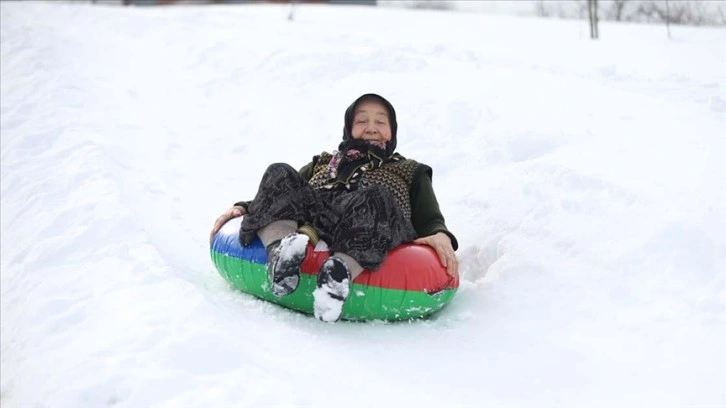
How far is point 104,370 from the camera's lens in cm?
274

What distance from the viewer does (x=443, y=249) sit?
341 cm

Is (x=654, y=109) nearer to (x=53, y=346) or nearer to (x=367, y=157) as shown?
(x=367, y=157)

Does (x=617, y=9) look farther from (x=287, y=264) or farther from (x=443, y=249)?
(x=287, y=264)

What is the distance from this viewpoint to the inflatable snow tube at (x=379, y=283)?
3.22 meters

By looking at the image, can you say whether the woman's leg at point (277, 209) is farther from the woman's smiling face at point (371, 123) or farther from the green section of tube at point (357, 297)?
the woman's smiling face at point (371, 123)

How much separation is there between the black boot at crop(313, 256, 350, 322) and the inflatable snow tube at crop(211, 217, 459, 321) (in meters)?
0.18

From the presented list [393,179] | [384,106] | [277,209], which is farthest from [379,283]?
[384,106]

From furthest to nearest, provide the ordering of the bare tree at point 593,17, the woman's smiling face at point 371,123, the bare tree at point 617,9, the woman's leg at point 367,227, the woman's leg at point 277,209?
the bare tree at point 593,17 < the bare tree at point 617,9 < the woman's smiling face at point 371,123 < the woman's leg at point 277,209 < the woman's leg at point 367,227

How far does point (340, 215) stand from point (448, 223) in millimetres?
1256

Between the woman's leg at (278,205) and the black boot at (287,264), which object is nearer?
the black boot at (287,264)

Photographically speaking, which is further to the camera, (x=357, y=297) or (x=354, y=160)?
(x=354, y=160)

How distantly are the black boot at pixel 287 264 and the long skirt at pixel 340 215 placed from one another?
0.57ft

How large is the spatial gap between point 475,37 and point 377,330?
6.81 meters

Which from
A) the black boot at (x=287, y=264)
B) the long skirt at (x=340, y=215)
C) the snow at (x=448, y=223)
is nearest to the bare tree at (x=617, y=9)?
the snow at (x=448, y=223)
